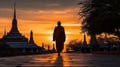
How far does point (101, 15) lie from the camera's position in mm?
55531

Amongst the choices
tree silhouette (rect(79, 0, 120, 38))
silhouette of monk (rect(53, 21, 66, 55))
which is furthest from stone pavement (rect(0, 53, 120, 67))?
tree silhouette (rect(79, 0, 120, 38))

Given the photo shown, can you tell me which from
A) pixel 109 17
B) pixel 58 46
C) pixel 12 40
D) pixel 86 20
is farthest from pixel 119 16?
pixel 12 40

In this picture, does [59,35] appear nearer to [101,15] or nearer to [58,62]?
[58,62]

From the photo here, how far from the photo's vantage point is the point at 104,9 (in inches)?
2221

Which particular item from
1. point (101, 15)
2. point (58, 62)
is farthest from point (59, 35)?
point (101, 15)

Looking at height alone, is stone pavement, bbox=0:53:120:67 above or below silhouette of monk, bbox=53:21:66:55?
below

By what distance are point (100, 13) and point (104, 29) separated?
2.44 metres

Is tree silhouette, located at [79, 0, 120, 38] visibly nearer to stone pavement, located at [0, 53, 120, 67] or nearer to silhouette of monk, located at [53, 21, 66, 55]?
silhouette of monk, located at [53, 21, 66, 55]

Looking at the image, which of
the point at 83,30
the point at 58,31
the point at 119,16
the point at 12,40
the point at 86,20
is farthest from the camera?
the point at 12,40

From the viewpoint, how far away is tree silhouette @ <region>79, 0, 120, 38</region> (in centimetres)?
5531

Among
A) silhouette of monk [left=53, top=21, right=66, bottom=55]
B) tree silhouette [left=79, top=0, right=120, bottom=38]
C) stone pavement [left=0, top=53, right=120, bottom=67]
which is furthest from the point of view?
tree silhouette [left=79, top=0, right=120, bottom=38]

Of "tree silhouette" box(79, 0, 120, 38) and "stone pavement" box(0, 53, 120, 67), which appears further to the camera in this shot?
"tree silhouette" box(79, 0, 120, 38)

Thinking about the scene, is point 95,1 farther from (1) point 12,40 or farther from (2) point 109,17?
(1) point 12,40

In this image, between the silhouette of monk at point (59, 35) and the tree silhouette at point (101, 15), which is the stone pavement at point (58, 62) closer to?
the silhouette of monk at point (59, 35)
